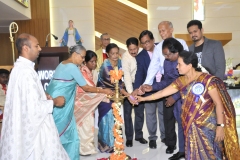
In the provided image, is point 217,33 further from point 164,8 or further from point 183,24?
point 164,8

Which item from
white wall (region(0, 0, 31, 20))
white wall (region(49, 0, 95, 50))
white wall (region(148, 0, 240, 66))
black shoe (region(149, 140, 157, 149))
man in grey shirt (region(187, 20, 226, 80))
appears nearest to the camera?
man in grey shirt (region(187, 20, 226, 80))

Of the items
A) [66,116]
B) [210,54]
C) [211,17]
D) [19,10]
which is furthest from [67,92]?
[211,17]

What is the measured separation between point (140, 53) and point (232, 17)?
7153 millimetres

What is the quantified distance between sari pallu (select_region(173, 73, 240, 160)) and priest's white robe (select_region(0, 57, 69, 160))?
4.05ft

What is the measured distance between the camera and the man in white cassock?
2.27m

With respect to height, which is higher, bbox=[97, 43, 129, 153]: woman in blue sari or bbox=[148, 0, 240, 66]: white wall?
bbox=[148, 0, 240, 66]: white wall

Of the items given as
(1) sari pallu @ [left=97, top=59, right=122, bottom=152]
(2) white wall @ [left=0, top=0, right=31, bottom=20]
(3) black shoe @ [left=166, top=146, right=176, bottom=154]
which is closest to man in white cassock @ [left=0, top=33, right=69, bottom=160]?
(1) sari pallu @ [left=97, top=59, right=122, bottom=152]

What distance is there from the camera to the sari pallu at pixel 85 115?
391 centimetres

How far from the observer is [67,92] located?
3.20m

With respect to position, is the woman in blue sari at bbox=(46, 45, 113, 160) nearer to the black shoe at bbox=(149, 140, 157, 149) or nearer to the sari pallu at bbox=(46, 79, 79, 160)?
the sari pallu at bbox=(46, 79, 79, 160)

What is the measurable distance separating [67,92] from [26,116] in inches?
36.8

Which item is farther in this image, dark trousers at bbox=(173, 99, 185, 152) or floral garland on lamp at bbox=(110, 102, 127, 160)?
dark trousers at bbox=(173, 99, 185, 152)

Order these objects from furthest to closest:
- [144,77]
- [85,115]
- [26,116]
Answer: [144,77] < [85,115] < [26,116]

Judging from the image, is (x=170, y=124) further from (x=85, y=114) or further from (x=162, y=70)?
(x=85, y=114)
